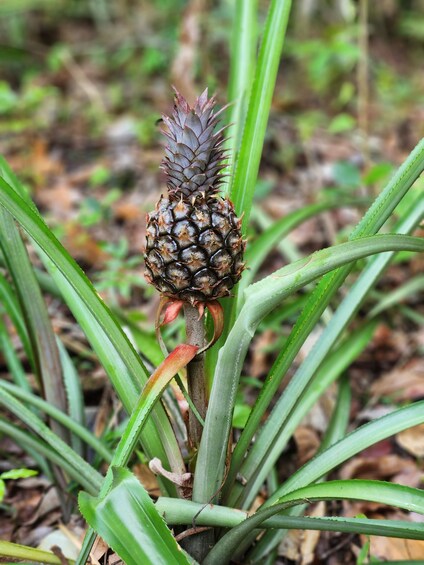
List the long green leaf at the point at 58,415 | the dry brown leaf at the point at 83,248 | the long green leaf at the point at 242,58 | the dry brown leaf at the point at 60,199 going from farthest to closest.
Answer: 1. the dry brown leaf at the point at 60,199
2. the dry brown leaf at the point at 83,248
3. the long green leaf at the point at 242,58
4. the long green leaf at the point at 58,415

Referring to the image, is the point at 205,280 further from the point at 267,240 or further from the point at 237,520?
the point at 267,240

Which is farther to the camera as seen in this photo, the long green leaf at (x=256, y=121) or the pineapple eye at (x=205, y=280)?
the long green leaf at (x=256, y=121)

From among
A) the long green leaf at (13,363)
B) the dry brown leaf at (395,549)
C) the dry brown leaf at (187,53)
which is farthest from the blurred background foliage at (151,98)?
the dry brown leaf at (395,549)

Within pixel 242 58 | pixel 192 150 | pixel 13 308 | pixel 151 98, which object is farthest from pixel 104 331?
pixel 151 98

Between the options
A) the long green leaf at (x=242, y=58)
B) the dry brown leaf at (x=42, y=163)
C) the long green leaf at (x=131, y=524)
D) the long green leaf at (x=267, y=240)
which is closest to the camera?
the long green leaf at (x=131, y=524)

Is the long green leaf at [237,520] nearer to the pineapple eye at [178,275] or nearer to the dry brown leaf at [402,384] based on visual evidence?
the pineapple eye at [178,275]

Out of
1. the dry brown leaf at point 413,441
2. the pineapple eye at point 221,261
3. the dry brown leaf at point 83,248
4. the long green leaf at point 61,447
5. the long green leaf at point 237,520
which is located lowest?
the long green leaf at point 237,520

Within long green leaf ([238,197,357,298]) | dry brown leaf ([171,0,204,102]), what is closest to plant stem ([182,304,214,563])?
long green leaf ([238,197,357,298])
